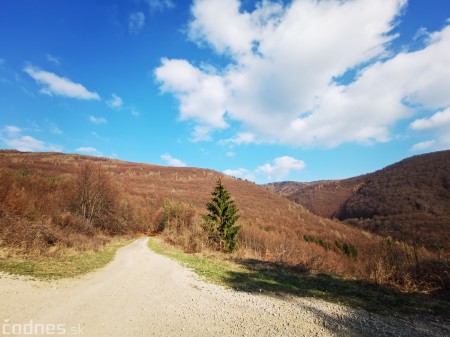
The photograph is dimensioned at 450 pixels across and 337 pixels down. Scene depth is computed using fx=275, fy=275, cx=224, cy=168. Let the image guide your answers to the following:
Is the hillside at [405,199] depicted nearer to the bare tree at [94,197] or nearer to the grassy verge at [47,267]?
the bare tree at [94,197]

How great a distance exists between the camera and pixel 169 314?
673cm

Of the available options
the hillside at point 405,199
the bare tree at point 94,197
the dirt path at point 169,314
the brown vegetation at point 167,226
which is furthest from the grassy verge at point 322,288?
the hillside at point 405,199

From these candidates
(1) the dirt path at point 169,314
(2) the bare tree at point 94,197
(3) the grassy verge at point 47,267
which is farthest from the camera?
(2) the bare tree at point 94,197

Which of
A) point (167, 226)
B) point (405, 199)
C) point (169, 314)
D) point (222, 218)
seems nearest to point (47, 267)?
point (169, 314)

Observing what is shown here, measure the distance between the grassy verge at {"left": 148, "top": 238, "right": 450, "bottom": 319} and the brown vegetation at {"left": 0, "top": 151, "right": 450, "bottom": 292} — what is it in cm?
106

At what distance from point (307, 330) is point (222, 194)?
2956 cm

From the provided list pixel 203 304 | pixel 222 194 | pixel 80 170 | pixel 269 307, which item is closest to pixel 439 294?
pixel 269 307

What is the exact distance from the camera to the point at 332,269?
45.8ft

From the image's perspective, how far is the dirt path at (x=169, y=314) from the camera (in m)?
5.60

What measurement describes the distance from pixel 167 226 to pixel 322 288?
1868 inches

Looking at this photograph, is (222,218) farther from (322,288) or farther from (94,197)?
(322,288)

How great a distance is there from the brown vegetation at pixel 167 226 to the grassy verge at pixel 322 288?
1.06 m

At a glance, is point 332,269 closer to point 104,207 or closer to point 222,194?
point 222,194

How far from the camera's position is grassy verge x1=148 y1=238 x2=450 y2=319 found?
7.52 meters
